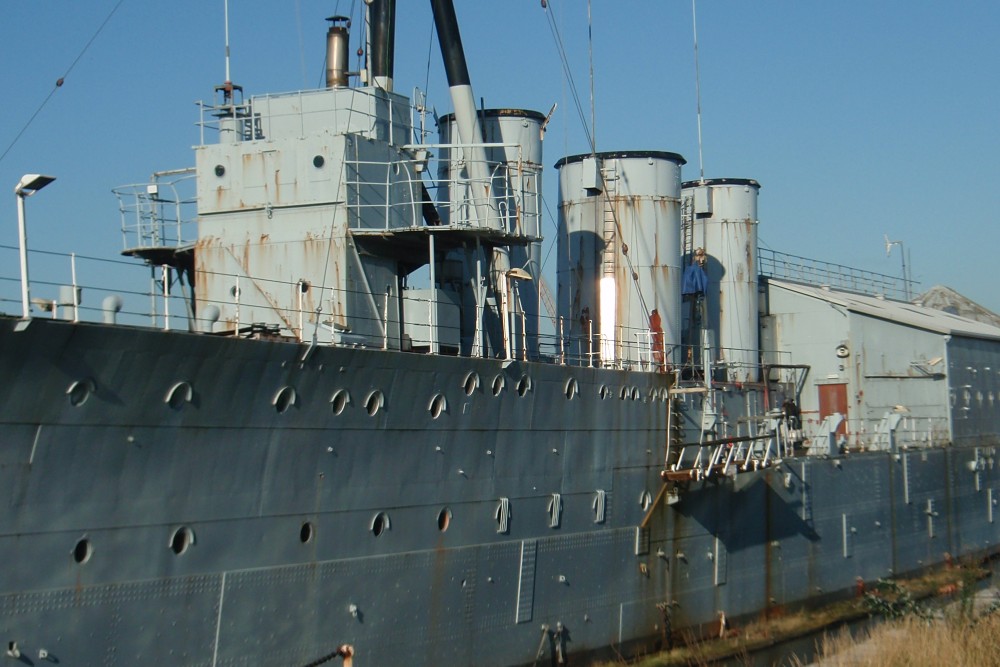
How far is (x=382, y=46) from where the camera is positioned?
21.0 metres

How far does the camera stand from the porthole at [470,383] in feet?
57.6

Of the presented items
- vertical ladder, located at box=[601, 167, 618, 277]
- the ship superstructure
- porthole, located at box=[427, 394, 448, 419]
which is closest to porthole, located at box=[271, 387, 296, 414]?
the ship superstructure

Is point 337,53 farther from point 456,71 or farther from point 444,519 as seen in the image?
point 444,519

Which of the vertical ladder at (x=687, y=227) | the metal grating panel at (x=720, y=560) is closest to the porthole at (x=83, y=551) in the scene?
the metal grating panel at (x=720, y=560)

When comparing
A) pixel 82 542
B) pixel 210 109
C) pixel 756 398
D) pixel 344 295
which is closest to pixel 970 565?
pixel 756 398

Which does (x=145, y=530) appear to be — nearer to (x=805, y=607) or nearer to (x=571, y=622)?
(x=571, y=622)

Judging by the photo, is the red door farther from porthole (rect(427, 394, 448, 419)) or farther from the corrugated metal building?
porthole (rect(427, 394, 448, 419))

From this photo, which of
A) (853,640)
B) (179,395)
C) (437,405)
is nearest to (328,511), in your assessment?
(437,405)

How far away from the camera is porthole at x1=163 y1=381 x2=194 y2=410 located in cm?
1329

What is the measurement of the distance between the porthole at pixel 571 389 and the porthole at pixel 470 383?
2654 millimetres

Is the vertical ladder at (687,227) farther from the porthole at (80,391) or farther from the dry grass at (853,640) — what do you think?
the porthole at (80,391)

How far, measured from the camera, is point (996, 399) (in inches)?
1455

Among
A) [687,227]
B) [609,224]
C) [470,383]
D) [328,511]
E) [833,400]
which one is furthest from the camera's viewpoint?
[687,227]

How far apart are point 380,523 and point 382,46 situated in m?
9.71
